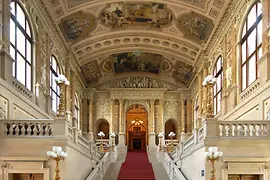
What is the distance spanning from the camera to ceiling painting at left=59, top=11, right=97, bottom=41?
76.4 feet

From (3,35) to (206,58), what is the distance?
14.2 metres

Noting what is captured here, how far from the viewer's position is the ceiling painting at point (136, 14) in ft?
76.7

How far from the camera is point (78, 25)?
24.4m

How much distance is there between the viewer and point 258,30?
16.2m

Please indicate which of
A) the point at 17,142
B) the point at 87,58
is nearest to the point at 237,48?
the point at 17,142

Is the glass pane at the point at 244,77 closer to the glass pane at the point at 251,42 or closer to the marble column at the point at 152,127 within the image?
the glass pane at the point at 251,42

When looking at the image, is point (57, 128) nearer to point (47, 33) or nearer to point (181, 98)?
point (47, 33)

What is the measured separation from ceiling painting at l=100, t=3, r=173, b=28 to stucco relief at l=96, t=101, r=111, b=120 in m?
10.9

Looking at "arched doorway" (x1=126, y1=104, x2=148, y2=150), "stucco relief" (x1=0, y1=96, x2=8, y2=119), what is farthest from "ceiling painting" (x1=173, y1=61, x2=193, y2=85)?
"stucco relief" (x1=0, y1=96, x2=8, y2=119)

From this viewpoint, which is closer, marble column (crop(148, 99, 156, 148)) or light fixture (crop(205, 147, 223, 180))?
light fixture (crop(205, 147, 223, 180))

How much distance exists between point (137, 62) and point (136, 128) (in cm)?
857

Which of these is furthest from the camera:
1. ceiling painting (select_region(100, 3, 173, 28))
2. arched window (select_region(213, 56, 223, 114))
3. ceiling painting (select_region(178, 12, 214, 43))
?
ceiling painting (select_region(100, 3, 173, 28))

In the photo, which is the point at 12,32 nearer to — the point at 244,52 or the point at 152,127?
the point at 244,52

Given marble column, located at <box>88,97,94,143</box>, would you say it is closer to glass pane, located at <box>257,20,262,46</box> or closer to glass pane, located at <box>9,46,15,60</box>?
glass pane, located at <box>9,46,15,60</box>
